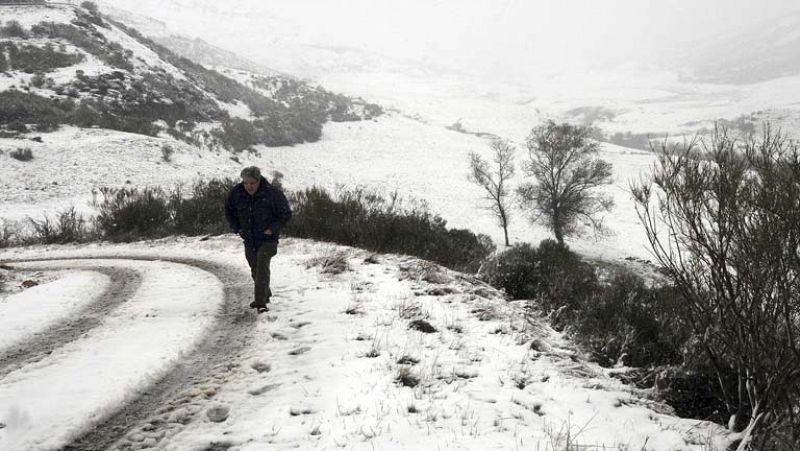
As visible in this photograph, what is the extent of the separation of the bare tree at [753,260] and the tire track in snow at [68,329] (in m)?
6.11

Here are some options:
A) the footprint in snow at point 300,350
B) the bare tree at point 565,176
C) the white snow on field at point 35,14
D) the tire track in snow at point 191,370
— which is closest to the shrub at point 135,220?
the tire track in snow at point 191,370

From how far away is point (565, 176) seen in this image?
27.0 metres

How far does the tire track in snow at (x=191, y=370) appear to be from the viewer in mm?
3258

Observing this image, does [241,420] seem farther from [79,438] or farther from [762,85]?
[762,85]

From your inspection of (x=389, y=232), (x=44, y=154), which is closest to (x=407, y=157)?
(x=44, y=154)

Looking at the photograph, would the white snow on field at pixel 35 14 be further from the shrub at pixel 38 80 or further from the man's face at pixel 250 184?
the man's face at pixel 250 184

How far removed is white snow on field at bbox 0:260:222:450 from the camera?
3.27 meters

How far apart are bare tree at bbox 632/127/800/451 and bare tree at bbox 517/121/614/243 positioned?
2272 cm

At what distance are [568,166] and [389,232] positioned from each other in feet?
63.9

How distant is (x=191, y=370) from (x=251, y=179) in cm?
246

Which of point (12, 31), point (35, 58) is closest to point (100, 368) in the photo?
point (35, 58)

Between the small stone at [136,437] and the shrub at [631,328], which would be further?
the shrub at [631,328]

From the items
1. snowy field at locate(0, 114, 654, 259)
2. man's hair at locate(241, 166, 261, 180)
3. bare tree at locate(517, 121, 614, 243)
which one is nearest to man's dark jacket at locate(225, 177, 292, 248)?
man's hair at locate(241, 166, 261, 180)

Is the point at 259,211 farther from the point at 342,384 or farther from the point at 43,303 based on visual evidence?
the point at 43,303
